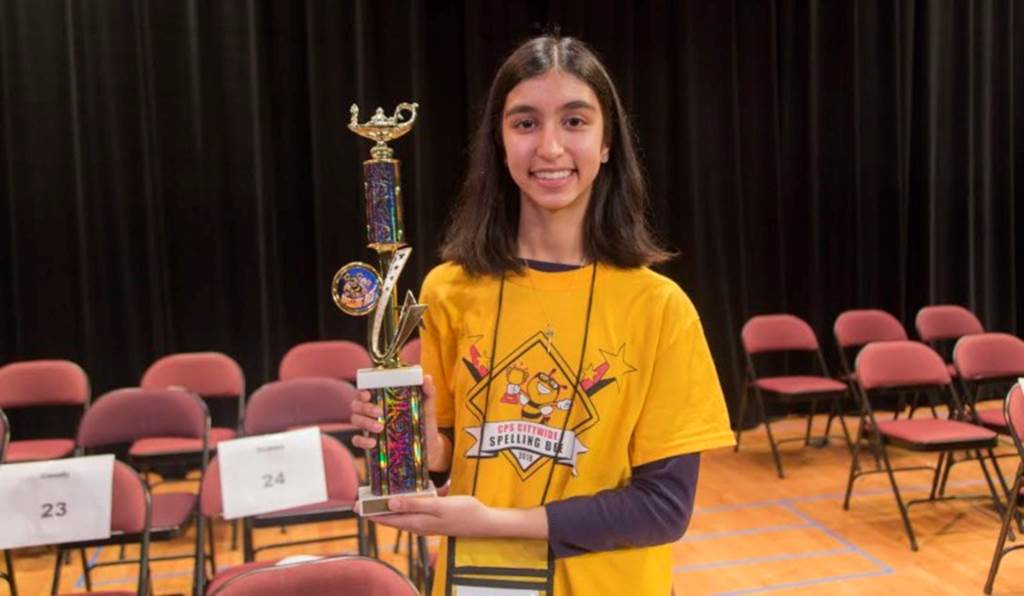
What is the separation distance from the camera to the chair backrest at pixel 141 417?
3.97 meters

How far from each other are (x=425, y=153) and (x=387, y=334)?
5035 mm

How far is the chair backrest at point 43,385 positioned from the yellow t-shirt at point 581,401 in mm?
4252

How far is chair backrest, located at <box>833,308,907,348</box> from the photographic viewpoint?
6.08 m

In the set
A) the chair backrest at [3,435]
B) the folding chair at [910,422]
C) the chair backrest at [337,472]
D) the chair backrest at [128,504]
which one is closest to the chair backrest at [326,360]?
the chair backrest at [3,435]

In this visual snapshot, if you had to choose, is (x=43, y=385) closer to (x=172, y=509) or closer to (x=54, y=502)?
(x=172, y=509)

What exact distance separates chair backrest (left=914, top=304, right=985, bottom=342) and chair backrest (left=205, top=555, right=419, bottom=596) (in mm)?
5414

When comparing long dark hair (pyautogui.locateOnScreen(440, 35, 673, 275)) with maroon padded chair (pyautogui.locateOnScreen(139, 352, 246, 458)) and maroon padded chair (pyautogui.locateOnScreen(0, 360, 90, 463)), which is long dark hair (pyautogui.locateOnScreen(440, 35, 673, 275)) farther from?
maroon padded chair (pyautogui.locateOnScreen(0, 360, 90, 463))

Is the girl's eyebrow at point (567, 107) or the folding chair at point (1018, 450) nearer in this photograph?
the girl's eyebrow at point (567, 107)

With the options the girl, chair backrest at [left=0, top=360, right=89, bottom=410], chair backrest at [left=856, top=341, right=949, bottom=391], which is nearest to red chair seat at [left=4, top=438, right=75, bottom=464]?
chair backrest at [left=0, top=360, right=89, bottom=410]

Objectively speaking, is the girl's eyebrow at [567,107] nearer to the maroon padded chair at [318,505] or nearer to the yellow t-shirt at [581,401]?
the yellow t-shirt at [581,401]

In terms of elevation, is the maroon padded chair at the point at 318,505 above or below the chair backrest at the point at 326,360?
below

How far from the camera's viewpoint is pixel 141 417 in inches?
161

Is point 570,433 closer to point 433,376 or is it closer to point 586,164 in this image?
point 433,376

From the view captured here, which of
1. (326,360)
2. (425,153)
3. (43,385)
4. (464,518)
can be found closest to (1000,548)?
(464,518)
